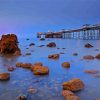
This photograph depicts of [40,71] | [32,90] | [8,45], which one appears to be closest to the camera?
[32,90]

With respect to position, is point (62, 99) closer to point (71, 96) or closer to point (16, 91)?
point (71, 96)

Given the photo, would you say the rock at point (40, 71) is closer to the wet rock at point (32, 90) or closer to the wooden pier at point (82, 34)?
the wet rock at point (32, 90)

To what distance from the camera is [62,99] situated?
302 inches

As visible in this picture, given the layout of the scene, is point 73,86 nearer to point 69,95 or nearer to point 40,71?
point 69,95

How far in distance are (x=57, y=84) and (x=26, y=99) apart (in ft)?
6.96

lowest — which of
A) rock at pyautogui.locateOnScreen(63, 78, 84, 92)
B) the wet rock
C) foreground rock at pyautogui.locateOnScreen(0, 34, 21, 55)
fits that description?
the wet rock

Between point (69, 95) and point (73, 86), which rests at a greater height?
point (73, 86)

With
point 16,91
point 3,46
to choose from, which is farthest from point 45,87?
point 3,46

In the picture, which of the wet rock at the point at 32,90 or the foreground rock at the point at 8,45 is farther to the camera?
the foreground rock at the point at 8,45

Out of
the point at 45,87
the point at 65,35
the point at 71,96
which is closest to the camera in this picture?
the point at 71,96

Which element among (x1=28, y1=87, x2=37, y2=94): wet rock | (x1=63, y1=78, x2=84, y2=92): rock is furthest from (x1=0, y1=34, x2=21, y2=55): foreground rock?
(x1=63, y1=78, x2=84, y2=92): rock

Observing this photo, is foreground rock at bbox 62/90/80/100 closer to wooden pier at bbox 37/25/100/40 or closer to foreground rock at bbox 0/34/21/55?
foreground rock at bbox 0/34/21/55

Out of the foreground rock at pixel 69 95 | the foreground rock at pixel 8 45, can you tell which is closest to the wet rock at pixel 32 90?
the foreground rock at pixel 69 95

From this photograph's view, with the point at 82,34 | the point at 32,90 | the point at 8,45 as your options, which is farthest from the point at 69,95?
the point at 82,34
